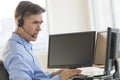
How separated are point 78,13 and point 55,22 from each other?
0.39 meters

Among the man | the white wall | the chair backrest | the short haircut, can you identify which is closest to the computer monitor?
the man

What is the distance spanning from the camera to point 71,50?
179 centimetres

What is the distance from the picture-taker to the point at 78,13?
152 inches

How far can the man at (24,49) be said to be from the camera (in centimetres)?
151

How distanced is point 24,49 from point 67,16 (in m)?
2.29

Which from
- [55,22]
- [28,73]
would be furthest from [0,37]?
[28,73]

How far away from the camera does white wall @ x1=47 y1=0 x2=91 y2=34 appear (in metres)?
3.85

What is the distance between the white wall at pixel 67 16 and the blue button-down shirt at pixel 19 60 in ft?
7.06

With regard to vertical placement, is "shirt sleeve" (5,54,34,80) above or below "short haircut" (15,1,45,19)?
below

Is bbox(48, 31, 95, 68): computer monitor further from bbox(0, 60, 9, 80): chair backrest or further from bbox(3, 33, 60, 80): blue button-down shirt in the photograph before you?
bbox(0, 60, 9, 80): chair backrest

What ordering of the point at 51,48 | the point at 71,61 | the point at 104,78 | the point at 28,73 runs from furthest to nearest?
the point at 51,48
the point at 71,61
the point at 104,78
the point at 28,73

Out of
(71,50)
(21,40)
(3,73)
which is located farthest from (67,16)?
(3,73)

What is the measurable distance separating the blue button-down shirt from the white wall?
215 cm

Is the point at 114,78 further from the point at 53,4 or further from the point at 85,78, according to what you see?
the point at 53,4
